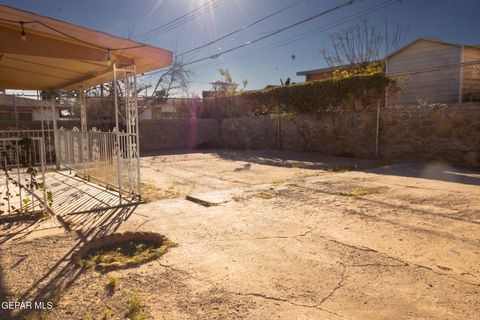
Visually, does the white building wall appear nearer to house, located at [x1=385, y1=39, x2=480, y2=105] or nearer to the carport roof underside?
house, located at [x1=385, y1=39, x2=480, y2=105]

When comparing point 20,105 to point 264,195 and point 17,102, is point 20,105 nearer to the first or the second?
point 17,102

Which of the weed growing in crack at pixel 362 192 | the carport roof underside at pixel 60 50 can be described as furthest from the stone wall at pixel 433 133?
the carport roof underside at pixel 60 50

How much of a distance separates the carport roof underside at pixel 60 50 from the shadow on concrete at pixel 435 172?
581 cm

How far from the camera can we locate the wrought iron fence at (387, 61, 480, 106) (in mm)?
10180

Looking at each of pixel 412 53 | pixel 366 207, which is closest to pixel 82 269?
pixel 366 207

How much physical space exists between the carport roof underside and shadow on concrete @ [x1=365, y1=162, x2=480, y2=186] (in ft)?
19.1

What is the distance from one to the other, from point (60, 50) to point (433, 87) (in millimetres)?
10577

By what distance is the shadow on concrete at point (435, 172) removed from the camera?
711 cm

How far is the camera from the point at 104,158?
724cm

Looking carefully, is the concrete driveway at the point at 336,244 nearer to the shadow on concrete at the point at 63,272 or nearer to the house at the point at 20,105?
the shadow on concrete at the point at 63,272

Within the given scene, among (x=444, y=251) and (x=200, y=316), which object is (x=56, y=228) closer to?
(x=200, y=316)

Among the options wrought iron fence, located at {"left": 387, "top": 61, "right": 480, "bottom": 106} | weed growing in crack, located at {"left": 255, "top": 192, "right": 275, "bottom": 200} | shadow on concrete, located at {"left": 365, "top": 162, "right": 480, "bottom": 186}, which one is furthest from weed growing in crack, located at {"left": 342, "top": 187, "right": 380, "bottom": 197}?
wrought iron fence, located at {"left": 387, "top": 61, "right": 480, "bottom": 106}

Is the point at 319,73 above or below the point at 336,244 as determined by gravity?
above

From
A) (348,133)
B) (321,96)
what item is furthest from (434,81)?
(321,96)
